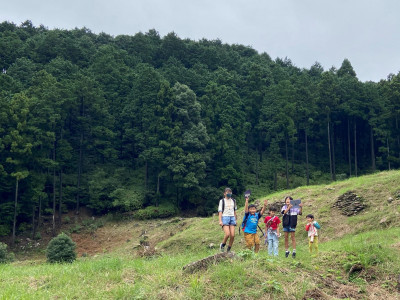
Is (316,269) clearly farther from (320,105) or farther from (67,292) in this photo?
(320,105)

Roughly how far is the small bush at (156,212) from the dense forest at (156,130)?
3.31ft

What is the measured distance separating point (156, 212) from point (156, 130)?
380 inches

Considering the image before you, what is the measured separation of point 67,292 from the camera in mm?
6652

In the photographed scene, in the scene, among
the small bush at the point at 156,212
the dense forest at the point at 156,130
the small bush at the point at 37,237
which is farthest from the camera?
the small bush at the point at 156,212

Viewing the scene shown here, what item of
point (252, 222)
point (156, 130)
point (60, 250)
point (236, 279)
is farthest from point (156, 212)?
point (236, 279)

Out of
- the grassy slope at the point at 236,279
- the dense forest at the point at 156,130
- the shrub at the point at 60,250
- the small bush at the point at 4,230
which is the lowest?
the small bush at the point at 4,230

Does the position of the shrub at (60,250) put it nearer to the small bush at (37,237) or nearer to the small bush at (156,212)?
the small bush at (37,237)

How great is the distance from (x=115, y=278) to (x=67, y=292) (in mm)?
1027

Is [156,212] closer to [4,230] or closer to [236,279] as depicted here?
[4,230]

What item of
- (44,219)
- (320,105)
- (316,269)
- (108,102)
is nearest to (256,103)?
(320,105)

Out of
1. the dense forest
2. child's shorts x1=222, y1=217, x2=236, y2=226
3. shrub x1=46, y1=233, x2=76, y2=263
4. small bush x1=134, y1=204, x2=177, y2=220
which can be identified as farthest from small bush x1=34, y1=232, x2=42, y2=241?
child's shorts x1=222, y1=217, x2=236, y2=226

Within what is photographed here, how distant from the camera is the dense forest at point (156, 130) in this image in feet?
112

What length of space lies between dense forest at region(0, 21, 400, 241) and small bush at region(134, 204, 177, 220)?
101 centimetres

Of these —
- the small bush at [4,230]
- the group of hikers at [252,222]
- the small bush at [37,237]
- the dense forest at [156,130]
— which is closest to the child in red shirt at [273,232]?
the group of hikers at [252,222]
